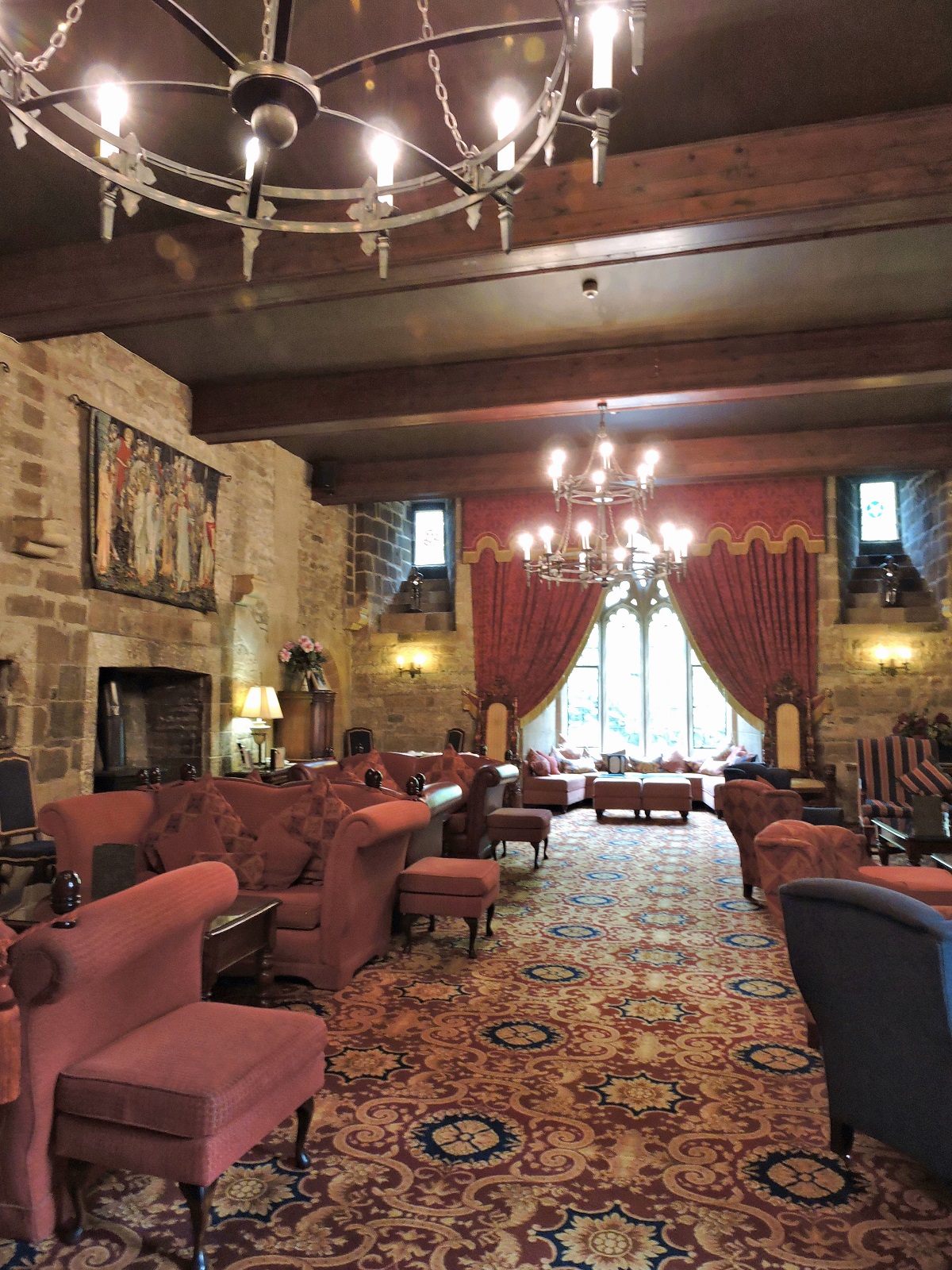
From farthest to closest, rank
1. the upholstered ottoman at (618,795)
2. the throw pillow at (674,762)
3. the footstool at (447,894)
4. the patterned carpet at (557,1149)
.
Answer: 1. the throw pillow at (674,762)
2. the upholstered ottoman at (618,795)
3. the footstool at (447,894)
4. the patterned carpet at (557,1149)

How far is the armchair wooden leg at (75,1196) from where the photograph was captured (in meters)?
2.11

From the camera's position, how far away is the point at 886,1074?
2.32m

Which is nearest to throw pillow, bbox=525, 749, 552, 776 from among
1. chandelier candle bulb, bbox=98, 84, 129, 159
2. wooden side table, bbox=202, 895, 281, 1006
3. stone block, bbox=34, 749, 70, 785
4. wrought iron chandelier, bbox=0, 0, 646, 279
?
stone block, bbox=34, 749, 70, 785

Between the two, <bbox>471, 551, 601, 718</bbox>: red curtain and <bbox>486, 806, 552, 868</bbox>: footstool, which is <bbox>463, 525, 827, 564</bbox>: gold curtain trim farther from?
<bbox>486, 806, 552, 868</bbox>: footstool

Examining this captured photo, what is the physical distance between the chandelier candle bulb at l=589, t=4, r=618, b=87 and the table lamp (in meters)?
7.09

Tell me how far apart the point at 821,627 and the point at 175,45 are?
927 cm

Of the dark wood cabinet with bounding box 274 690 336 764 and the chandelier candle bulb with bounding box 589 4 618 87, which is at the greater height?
the chandelier candle bulb with bounding box 589 4 618 87

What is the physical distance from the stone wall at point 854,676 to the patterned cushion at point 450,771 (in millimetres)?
5675

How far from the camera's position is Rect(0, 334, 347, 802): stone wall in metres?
5.85

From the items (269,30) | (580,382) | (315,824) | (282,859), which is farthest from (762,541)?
(269,30)

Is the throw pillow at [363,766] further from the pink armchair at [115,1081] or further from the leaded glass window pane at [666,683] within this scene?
the leaded glass window pane at [666,683]

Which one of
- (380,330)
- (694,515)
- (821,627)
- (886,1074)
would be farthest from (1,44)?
(821,627)

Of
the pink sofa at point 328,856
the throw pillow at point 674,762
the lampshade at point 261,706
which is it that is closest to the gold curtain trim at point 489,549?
the throw pillow at point 674,762

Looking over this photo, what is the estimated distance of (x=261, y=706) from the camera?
8406mm
